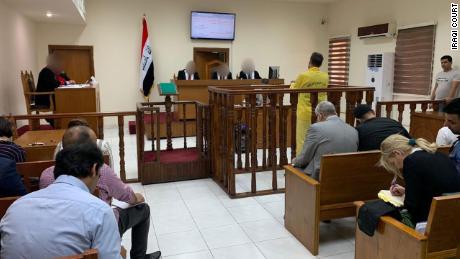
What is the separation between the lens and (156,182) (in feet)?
14.0

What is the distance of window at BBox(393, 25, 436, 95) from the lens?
6832 millimetres

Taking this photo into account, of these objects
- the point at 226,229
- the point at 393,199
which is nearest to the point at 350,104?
the point at 226,229

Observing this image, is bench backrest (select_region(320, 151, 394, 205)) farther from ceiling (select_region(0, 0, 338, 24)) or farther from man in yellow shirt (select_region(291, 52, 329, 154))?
ceiling (select_region(0, 0, 338, 24))

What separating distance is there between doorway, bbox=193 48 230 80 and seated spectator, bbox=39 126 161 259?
6.95 meters

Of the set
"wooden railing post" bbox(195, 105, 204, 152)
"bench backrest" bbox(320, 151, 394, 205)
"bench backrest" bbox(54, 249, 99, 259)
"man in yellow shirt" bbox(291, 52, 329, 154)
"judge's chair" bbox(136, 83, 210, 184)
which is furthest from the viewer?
"wooden railing post" bbox(195, 105, 204, 152)

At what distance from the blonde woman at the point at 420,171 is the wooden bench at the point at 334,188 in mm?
630

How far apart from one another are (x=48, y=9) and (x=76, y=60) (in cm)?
224

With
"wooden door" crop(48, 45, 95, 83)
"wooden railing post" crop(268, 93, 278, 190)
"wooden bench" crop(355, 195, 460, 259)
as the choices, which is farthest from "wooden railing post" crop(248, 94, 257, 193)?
"wooden door" crop(48, 45, 95, 83)

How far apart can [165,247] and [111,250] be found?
159cm

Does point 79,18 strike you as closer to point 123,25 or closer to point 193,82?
point 123,25

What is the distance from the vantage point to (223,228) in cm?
308

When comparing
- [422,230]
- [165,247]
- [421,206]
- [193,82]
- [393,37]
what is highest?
[393,37]

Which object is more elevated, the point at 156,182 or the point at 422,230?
the point at 422,230

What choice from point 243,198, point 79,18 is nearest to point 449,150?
point 243,198
